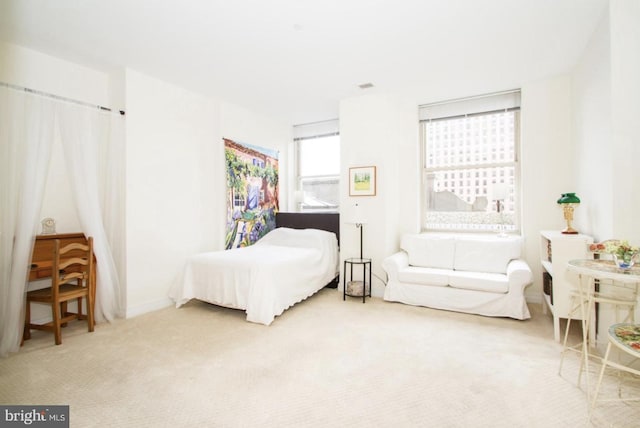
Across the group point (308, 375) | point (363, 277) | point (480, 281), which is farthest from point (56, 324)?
point (480, 281)

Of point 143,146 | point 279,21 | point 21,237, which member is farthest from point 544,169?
point 21,237

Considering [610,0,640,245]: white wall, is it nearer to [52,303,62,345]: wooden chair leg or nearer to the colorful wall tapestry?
the colorful wall tapestry

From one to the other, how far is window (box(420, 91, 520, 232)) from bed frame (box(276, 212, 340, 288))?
1.38 meters

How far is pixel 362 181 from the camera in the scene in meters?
4.34

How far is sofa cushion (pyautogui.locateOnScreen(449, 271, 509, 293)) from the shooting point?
130 inches

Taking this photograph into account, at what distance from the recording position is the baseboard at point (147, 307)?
11.2 ft

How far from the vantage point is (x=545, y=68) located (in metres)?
3.47

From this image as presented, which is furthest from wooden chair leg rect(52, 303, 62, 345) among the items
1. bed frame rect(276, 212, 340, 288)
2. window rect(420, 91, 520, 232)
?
window rect(420, 91, 520, 232)

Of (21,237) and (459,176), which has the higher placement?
(459,176)

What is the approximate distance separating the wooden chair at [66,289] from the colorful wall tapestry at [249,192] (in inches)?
70.2

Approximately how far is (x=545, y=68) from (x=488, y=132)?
99cm

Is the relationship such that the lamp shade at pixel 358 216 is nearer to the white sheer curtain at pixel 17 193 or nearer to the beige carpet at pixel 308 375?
the beige carpet at pixel 308 375

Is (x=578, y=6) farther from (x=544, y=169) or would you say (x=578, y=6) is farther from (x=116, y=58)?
(x=116, y=58)

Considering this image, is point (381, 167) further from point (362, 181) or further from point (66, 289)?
point (66, 289)
